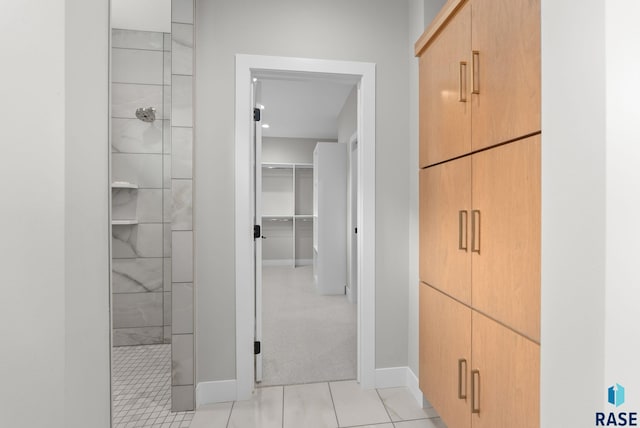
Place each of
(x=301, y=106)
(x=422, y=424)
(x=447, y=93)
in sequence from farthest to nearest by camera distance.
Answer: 1. (x=301, y=106)
2. (x=422, y=424)
3. (x=447, y=93)

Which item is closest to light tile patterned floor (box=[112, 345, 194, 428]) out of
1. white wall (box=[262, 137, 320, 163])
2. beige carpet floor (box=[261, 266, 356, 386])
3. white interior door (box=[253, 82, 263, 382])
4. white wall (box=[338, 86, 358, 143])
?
white interior door (box=[253, 82, 263, 382])

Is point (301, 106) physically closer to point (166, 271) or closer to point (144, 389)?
point (166, 271)

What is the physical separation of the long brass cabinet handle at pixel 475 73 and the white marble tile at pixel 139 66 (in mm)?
2607

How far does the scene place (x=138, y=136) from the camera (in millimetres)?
2621

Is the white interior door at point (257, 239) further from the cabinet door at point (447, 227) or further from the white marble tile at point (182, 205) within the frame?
the cabinet door at point (447, 227)

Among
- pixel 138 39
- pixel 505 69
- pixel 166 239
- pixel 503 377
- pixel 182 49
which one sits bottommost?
pixel 503 377

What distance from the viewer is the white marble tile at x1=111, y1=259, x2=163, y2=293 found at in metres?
2.61

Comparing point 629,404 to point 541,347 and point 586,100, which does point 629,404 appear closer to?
point 541,347

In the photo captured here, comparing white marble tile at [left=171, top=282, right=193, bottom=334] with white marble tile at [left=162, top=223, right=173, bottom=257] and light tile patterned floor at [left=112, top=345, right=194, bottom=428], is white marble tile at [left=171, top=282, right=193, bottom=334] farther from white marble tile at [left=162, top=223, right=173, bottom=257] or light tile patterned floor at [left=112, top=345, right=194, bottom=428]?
white marble tile at [left=162, top=223, right=173, bottom=257]

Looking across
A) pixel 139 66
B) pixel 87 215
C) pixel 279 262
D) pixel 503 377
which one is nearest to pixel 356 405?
pixel 503 377

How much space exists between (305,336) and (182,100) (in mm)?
2250

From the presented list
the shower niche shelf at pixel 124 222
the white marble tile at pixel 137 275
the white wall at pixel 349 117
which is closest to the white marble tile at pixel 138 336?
the white marble tile at pixel 137 275

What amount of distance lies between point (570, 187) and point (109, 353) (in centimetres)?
116

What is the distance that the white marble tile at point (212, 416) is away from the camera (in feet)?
5.33
